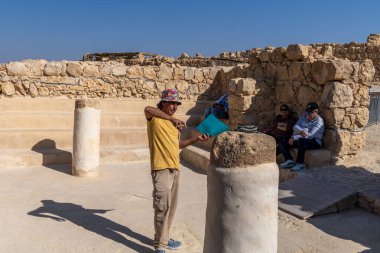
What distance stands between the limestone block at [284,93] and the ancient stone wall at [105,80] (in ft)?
4.73

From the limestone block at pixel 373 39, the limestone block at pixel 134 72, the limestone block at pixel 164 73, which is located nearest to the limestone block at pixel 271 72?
the limestone block at pixel 164 73

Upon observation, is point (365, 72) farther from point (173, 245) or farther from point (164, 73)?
point (164, 73)

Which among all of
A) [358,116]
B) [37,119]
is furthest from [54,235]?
[358,116]

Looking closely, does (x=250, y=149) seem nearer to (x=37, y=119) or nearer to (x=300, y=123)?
(x=300, y=123)

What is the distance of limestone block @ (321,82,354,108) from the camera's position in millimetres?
6586

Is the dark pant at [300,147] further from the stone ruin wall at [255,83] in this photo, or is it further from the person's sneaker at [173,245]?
the person's sneaker at [173,245]

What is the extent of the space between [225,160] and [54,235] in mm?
2800

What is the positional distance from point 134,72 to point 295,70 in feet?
15.8

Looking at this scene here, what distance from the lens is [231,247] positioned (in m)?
2.59

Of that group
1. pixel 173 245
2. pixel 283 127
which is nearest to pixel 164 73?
pixel 283 127

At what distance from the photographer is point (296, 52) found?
296 inches

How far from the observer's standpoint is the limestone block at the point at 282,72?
792 centimetres

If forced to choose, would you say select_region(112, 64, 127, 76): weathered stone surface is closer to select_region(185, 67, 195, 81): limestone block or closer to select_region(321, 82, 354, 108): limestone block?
select_region(185, 67, 195, 81): limestone block

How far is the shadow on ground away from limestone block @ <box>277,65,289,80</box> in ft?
15.9
